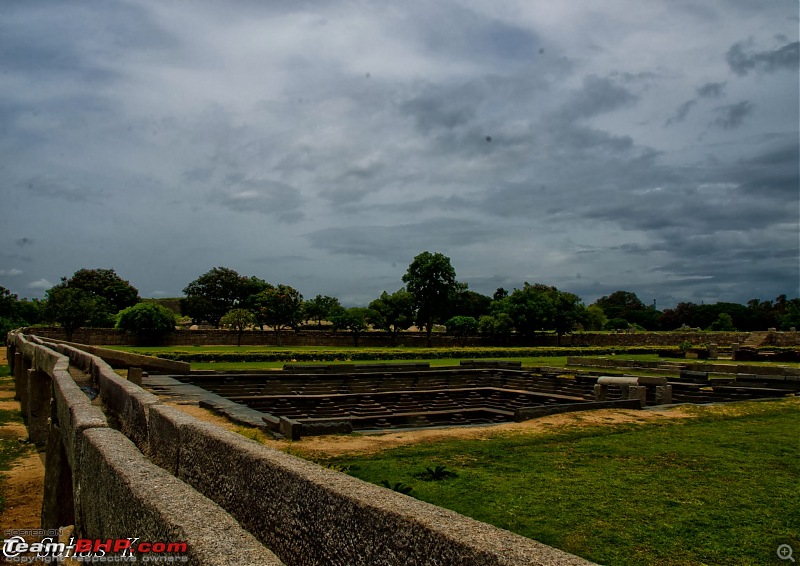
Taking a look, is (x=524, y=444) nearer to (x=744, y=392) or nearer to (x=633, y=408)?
(x=633, y=408)

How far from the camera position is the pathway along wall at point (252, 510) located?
2.14m

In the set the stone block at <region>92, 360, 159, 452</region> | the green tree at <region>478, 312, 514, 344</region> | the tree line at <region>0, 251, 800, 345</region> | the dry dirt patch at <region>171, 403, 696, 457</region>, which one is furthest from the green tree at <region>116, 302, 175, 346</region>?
the stone block at <region>92, 360, 159, 452</region>

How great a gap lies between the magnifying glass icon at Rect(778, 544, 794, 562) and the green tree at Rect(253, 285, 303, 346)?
47371 millimetres

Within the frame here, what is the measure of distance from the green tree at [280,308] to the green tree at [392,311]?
655 centimetres

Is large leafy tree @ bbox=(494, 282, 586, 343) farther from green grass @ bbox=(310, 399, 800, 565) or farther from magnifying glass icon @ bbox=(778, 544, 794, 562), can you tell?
magnifying glass icon @ bbox=(778, 544, 794, 562)

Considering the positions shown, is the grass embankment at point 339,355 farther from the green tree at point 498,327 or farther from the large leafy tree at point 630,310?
the large leafy tree at point 630,310

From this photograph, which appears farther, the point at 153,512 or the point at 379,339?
the point at 379,339

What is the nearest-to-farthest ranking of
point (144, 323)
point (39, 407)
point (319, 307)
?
point (39, 407), point (144, 323), point (319, 307)

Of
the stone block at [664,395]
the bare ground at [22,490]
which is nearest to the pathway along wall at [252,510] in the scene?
the bare ground at [22,490]

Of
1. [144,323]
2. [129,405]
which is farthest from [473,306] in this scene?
[129,405]

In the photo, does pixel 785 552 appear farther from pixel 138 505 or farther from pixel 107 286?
pixel 107 286

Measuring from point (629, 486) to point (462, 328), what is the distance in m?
52.3

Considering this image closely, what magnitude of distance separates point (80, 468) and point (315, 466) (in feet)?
8.29

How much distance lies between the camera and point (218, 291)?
236 ft
